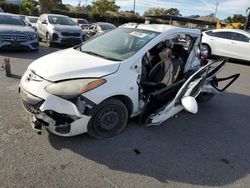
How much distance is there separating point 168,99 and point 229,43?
9590 millimetres

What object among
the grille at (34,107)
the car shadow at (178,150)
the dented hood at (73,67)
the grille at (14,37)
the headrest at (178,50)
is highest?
the headrest at (178,50)

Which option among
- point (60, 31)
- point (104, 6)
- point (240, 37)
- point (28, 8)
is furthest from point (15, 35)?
point (104, 6)

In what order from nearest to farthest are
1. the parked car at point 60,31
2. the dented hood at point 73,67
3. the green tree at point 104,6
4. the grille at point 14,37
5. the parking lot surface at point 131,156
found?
the parking lot surface at point 131,156 < the dented hood at point 73,67 < the grille at point 14,37 < the parked car at point 60,31 < the green tree at point 104,6

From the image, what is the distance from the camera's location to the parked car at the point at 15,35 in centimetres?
932

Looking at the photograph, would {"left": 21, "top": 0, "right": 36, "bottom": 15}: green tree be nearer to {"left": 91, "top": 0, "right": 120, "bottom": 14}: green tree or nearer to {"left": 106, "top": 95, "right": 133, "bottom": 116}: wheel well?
{"left": 91, "top": 0, "right": 120, "bottom": 14}: green tree

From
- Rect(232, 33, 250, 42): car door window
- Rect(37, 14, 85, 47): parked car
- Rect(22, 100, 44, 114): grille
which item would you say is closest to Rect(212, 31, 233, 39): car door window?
Rect(232, 33, 250, 42): car door window

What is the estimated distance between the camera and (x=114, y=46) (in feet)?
14.5

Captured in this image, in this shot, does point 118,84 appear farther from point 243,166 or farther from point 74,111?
point 243,166

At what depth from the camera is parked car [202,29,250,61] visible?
12383 millimetres

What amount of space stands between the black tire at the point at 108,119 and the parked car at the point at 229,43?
1037 centimetres

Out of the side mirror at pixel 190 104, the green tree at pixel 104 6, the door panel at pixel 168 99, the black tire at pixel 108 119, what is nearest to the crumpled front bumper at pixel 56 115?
the black tire at pixel 108 119

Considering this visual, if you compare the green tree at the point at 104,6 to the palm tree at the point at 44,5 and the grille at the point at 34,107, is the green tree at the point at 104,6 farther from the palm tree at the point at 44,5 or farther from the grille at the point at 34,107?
the grille at the point at 34,107

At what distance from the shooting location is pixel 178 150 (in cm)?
373

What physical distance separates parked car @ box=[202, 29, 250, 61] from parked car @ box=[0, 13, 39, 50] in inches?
330
